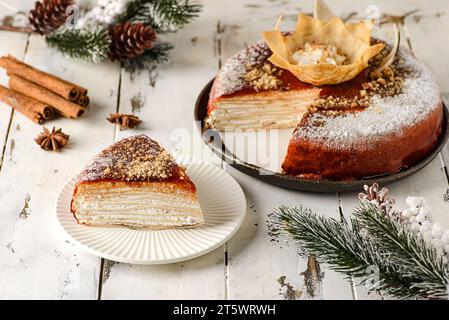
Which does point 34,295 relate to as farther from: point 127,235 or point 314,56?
point 314,56

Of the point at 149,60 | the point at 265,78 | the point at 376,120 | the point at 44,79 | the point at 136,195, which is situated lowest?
the point at 136,195

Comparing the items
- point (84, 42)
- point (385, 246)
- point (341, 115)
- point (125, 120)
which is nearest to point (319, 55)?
point (341, 115)

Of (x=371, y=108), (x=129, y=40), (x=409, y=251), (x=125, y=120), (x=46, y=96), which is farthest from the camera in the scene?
(x=129, y=40)

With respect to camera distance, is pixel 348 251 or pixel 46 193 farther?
pixel 46 193

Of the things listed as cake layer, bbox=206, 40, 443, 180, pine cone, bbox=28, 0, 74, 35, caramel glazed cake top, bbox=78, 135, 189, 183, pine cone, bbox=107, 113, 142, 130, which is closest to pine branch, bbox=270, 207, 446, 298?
cake layer, bbox=206, 40, 443, 180

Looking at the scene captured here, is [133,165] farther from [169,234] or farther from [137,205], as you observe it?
[169,234]

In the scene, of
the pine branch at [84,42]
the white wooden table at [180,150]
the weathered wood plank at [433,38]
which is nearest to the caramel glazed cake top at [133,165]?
the white wooden table at [180,150]
